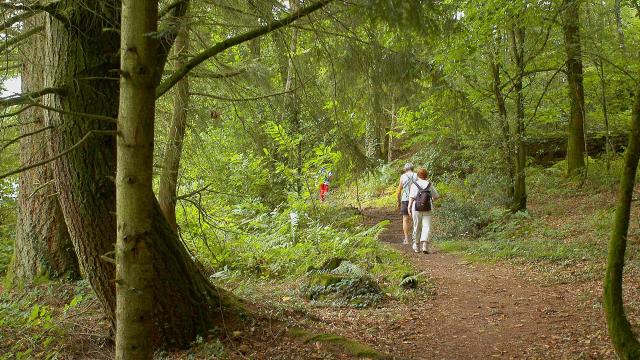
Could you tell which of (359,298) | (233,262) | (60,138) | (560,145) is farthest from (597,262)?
(560,145)

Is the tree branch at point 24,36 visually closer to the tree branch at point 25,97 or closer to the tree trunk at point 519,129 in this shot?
the tree branch at point 25,97

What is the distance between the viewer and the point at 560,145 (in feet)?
61.8

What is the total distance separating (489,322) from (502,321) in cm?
16

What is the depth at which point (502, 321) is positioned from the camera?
6262 mm

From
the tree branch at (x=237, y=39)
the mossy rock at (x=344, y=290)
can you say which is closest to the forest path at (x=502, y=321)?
the mossy rock at (x=344, y=290)

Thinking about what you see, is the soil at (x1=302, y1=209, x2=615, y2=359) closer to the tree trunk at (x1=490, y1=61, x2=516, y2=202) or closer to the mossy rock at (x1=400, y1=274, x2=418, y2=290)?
the mossy rock at (x1=400, y1=274, x2=418, y2=290)

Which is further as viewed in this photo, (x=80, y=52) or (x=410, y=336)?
(x=410, y=336)

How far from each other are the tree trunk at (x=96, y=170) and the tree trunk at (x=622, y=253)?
143 inches

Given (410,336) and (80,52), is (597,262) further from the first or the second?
(80,52)

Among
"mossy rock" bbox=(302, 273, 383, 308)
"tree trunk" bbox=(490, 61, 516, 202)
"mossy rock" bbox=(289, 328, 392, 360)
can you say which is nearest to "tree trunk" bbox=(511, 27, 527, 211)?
"tree trunk" bbox=(490, 61, 516, 202)

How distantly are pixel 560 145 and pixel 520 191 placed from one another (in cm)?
703

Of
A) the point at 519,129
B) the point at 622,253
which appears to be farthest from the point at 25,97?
the point at 519,129

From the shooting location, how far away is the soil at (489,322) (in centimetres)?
523

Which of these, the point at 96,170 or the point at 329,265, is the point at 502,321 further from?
the point at 96,170
